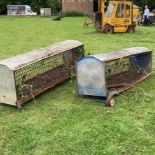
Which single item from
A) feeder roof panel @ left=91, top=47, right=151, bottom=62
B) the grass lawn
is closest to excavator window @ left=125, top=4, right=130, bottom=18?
feeder roof panel @ left=91, top=47, right=151, bottom=62

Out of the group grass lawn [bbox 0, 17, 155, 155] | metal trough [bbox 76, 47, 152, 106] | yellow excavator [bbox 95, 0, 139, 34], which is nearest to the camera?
grass lawn [bbox 0, 17, 155, 155]

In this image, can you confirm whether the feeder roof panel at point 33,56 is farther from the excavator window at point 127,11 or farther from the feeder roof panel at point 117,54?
the excavator window at point 127,11

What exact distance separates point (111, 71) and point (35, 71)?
1593 millimetres

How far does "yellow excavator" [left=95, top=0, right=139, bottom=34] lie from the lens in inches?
818

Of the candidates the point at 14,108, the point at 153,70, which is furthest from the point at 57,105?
the point at 153,70

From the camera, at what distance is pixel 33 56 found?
8.26 m

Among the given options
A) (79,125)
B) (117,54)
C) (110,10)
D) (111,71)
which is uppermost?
(117,54)

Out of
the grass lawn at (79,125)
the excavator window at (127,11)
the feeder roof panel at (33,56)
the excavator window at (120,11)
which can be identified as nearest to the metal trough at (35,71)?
the feeder roof panel at (33,56)

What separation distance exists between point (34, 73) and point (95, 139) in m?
2.84

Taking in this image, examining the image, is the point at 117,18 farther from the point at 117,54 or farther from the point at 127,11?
the point at 117,54

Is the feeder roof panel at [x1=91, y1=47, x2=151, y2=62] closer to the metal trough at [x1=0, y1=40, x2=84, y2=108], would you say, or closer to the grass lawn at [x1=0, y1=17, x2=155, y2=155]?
the grass lawn at [x1=0, y1=17, x2=155, y2=155]

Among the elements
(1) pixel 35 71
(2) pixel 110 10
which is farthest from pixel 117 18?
(1) pixel 35 71

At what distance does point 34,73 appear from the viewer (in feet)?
27.9

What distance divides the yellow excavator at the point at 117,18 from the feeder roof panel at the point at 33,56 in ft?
36.7
